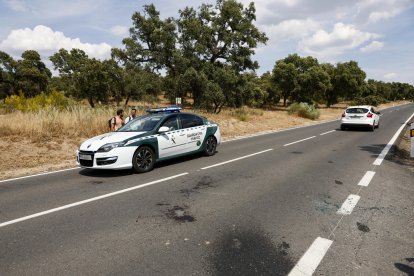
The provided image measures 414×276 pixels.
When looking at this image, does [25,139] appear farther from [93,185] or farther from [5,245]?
[5,245]

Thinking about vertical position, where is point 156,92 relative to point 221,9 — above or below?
below

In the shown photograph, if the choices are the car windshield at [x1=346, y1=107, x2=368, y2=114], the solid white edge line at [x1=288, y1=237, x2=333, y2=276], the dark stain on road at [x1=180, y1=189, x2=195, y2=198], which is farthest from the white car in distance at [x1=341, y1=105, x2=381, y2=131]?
the solid white edge line at [x1=288, y1=237, x2=333, y2=276]

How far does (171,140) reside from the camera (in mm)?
9109

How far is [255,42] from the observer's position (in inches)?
1223

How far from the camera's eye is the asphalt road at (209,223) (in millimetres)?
3514

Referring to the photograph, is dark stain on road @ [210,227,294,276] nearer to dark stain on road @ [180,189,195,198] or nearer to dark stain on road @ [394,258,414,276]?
dark stain on road @ [394,258,414,276]

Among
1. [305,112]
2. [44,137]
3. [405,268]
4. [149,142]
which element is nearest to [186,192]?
[149,142]

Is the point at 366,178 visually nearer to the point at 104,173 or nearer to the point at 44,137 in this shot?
the point at 104,173

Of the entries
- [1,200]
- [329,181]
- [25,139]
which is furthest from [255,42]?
[1,200]

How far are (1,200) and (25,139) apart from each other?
23.1 feet

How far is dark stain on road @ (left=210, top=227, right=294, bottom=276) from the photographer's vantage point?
11.0ft

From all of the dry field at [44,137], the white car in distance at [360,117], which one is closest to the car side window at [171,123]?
the dry field at [44,137]

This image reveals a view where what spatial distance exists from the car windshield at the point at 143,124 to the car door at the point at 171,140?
0.97 ft

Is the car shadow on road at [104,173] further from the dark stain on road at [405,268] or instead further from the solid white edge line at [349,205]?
the dark stain on road at [405,268]
